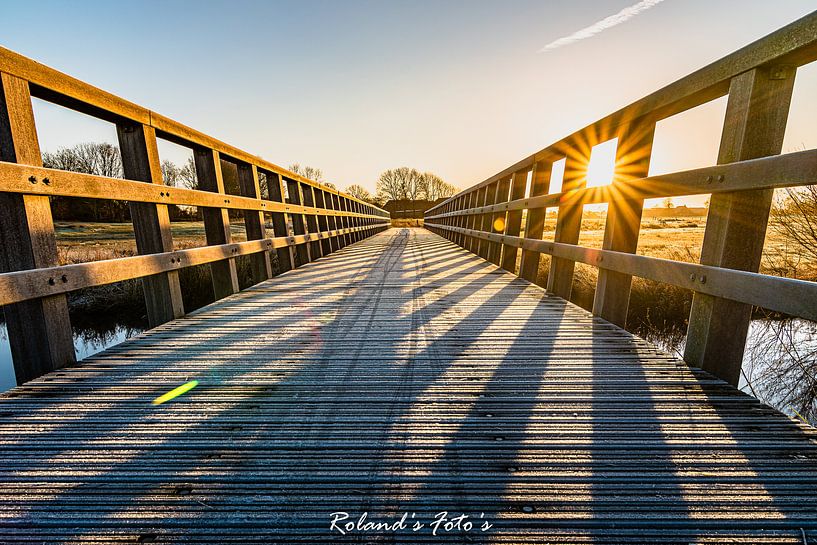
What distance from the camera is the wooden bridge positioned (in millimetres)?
903

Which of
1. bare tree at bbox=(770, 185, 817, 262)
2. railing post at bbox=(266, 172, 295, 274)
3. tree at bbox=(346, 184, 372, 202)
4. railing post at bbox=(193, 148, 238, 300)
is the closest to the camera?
railing post at bbox=(193, 148, 238, 300)

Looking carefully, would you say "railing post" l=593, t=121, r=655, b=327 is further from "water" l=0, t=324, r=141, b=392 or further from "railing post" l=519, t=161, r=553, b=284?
"water" l=0, t=324, r=141, b=392

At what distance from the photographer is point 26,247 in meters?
1.59

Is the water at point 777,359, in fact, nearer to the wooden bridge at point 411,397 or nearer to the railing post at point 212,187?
the wooden bridge at point 411,397

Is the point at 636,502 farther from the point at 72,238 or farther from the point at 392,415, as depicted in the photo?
the point at 72,238

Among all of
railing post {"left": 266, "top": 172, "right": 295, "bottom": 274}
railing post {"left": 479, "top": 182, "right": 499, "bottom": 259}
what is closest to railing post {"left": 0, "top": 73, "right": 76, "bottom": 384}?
railing post {"left": 266, "top": 172, "right": 295, "bottom": 274}

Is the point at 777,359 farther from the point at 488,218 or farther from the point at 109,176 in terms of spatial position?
the point at 109,176

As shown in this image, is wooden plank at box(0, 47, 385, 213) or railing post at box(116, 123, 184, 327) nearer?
wooden plank at box(0, 47, 385, 213)

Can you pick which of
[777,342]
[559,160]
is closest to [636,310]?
[777,342]

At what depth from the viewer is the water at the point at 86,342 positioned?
5328 mm

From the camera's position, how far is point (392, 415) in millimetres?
1328

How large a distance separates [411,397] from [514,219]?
12.5ft

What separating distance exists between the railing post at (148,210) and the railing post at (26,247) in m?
0.63

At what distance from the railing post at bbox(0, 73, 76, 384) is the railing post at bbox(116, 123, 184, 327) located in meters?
0.63
